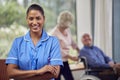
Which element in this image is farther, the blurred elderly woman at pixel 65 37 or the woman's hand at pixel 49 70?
the blurred elderly woman at pixel 65 37

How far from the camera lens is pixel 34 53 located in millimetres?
1381

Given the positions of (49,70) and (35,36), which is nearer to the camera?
(49,70)

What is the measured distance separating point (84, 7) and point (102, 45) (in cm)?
58

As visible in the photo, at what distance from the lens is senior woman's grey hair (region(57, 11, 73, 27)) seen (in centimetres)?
296

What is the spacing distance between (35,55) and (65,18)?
5.52 feet

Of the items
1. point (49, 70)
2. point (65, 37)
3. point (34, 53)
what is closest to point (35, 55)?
point (34, 53)

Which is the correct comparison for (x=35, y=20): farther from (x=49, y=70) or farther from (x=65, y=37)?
(x=65, y=37)

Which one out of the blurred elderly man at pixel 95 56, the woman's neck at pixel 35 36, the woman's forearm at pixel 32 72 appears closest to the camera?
the woman's forearm at pixel 32 72

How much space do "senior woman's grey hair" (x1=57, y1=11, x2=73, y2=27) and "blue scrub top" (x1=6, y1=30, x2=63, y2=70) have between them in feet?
4.95

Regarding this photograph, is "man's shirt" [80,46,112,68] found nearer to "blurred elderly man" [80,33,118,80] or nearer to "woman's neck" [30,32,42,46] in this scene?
"blurred elderly man" [80,33,118,80]

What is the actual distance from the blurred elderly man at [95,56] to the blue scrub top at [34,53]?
4.99 ft

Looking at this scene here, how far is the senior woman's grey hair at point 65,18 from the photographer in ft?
9.71

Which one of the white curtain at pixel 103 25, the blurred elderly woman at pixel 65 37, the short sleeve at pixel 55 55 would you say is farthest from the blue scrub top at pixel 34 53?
the white curtain at pixel 103 25

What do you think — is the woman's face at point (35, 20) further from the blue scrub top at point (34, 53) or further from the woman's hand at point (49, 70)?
the woman's hand at point (49, 70)
